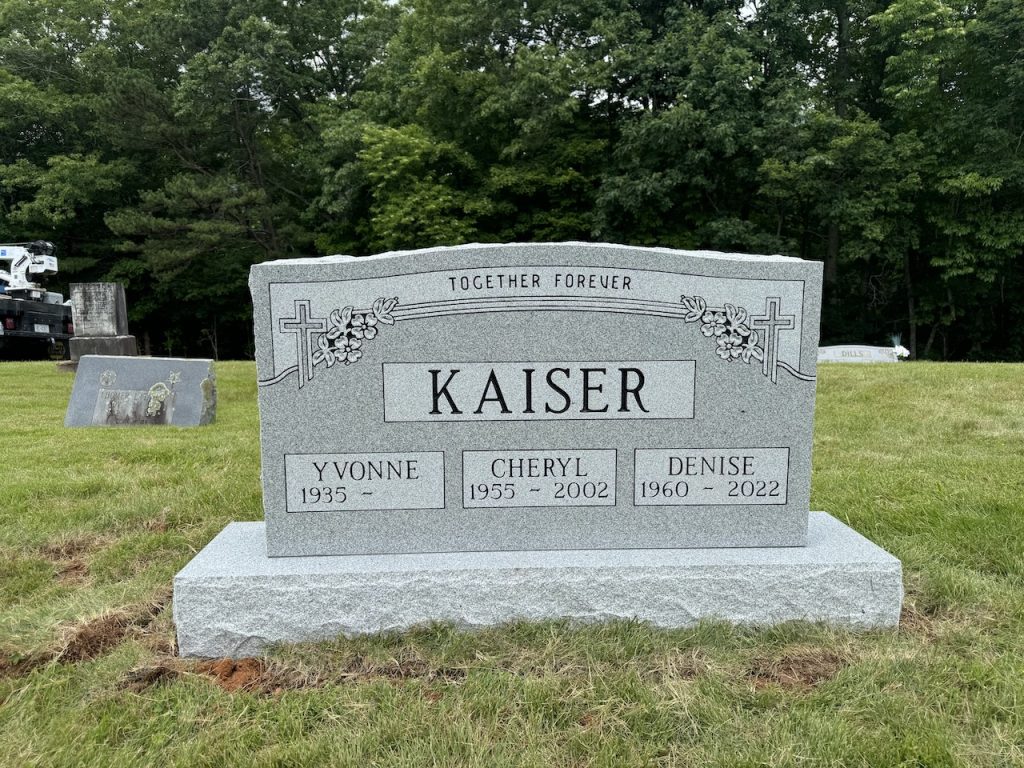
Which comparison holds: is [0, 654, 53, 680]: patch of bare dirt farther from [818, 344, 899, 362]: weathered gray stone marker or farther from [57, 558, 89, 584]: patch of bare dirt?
[818, 344, 899, 362]: weathered gray stone marker

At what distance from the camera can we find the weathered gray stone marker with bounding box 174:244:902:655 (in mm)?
2744

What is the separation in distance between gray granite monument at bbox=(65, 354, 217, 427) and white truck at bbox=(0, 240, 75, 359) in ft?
34.7

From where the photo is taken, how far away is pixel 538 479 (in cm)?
288

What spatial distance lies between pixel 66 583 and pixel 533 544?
209cm

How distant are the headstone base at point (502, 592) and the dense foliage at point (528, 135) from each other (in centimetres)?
1537

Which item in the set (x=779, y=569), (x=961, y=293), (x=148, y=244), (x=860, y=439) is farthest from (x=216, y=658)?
(x=961, y=293)

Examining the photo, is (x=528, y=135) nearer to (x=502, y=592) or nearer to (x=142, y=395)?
(x=142, y=395)

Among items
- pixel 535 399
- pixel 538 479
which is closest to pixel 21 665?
pixel 538 479

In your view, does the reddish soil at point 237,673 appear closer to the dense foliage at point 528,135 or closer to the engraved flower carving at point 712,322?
the engraved flower carving at point 712,322

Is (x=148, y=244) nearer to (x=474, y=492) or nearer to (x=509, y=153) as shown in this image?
(x=509, y=153)

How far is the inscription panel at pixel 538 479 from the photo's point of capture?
287cm

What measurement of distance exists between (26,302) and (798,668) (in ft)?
61.8

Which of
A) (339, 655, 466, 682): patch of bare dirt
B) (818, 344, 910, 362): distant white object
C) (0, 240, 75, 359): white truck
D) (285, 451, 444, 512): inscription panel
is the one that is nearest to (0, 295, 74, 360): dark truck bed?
(0, 240, 75, 359): white truck

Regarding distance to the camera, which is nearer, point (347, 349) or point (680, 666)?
point (680, 666)
